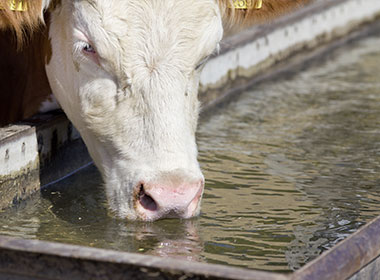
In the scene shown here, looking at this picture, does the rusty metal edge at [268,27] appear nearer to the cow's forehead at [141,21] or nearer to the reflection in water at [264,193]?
the reflection in water at [264,193]

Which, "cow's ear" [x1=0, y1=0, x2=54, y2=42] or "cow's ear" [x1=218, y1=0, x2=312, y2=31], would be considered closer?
"cow's ear" [x1=0, y1=0, x2=54, y2=42]

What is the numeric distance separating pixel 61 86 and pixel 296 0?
1.38 m

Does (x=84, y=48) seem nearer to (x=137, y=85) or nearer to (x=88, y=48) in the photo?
(x=88, y=48)

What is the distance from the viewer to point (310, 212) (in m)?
4.39

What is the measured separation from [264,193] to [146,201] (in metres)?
1.06

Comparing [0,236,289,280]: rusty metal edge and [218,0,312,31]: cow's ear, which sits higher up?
[218,0,312,31]: cow's ear

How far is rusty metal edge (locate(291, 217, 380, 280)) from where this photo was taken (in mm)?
2684

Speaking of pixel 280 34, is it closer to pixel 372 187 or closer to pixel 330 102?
pixel 330 102

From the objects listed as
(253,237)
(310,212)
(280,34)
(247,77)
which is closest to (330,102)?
(247,77)

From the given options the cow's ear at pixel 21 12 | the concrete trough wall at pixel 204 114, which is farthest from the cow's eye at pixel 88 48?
the concrete trough wall at pixel 204 114

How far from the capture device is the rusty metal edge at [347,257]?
2684 millimetres

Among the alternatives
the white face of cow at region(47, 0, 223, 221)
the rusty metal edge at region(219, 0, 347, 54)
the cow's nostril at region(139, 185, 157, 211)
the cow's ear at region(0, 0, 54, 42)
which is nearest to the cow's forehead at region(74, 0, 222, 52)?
the white face of cow at region(47, 0, 223, 221)

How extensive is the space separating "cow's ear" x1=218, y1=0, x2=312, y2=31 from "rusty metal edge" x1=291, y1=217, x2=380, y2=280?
189cm

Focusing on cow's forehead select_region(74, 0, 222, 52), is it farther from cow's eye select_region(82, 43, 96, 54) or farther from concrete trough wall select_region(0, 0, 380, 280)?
concrete trough wall select_region(0, 0, 380, 280)
